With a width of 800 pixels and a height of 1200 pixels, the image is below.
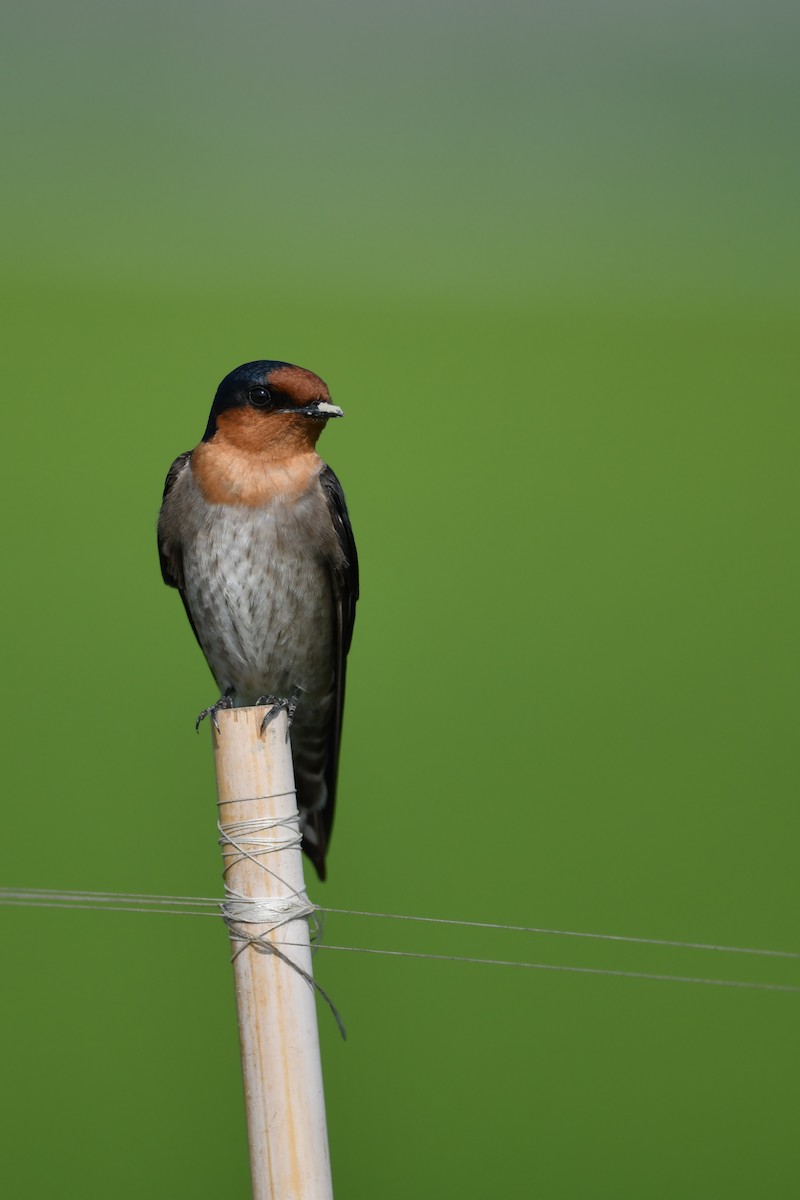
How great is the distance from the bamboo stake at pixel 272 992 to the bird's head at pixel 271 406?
52cm

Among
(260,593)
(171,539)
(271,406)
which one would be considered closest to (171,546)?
(171,539)

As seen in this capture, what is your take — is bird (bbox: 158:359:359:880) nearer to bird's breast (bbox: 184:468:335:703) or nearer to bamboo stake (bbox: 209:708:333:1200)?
bird's breast (bbox: 184:468:335:703)

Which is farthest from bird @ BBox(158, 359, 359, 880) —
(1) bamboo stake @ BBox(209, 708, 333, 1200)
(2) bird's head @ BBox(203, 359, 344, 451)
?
(1) bamboo stake @ BBox(209, 708, 333, 1200)

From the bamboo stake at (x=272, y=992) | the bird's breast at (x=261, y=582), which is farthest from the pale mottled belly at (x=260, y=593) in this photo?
the bamboo stake at (x=272, y=992)

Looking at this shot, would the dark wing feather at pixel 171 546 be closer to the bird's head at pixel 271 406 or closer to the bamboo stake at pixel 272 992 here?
the bird's head at pixel 271 406

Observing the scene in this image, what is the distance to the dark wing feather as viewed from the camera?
1.70m

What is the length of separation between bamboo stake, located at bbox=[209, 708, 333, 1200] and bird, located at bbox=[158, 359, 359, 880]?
0.36m

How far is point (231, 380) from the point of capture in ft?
5.00

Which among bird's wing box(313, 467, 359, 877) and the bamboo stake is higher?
bird's wing box(313, 467, 359, 877)

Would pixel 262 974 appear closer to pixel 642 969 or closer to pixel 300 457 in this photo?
pixel 300 457

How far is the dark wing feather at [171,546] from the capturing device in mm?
1700

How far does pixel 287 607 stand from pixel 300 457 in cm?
22

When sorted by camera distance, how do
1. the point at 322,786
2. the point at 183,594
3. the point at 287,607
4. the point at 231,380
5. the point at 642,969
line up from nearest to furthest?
the point at 231,380 → the point at 287,607 → the point at 183,594 → the point at 322,786 → the point at 642,969

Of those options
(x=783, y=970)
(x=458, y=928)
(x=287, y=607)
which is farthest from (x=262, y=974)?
(x=783, y=970)
